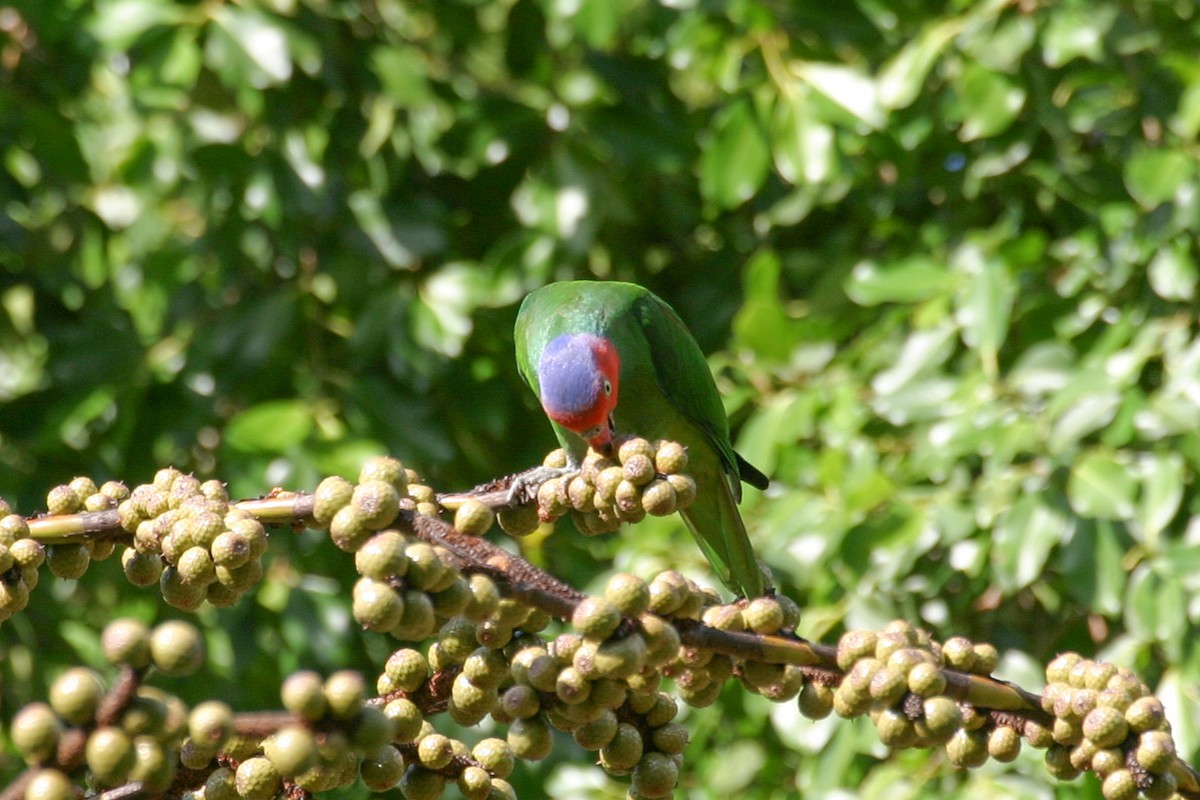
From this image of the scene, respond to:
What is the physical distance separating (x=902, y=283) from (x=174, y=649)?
2.29 metres

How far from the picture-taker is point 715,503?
7.64 feet

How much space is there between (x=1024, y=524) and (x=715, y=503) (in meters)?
0.54

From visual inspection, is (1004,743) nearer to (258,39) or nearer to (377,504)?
(377,504)

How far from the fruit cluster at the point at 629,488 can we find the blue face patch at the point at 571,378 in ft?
2.75

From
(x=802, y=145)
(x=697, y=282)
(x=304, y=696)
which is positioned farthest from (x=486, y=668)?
(x=697, y=282)

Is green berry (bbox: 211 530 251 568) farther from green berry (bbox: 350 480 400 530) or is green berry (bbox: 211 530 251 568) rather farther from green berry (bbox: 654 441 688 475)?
green berry (bbox: 654 441 688 475)

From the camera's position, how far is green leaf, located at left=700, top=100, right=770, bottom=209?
292 centimetres

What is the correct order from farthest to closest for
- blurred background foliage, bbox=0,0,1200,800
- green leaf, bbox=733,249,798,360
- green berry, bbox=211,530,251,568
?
green leaf, bbox=733,249,798,360 < blurred background foliage, bbox=0,0,1200,800 < green berry, bbox=211,530,251,568

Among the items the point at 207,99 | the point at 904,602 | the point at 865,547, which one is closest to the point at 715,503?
the point at 865,547

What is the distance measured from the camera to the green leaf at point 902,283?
275cm

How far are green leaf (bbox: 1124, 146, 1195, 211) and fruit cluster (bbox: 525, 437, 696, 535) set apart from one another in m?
1.84

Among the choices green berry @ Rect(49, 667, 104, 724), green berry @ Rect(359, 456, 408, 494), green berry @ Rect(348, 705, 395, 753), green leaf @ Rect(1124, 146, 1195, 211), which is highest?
green berry @ Rect(49, 667, 104, 724)

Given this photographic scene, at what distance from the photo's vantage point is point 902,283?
9.07 ft

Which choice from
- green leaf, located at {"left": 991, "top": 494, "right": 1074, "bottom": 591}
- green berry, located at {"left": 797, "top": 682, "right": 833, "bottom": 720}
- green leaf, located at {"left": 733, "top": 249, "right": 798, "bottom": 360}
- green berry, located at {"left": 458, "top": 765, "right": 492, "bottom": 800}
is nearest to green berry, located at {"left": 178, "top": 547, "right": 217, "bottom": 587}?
green berry, located at {"left": 458, "top": 765, "right": 492, "bottom": 800}
